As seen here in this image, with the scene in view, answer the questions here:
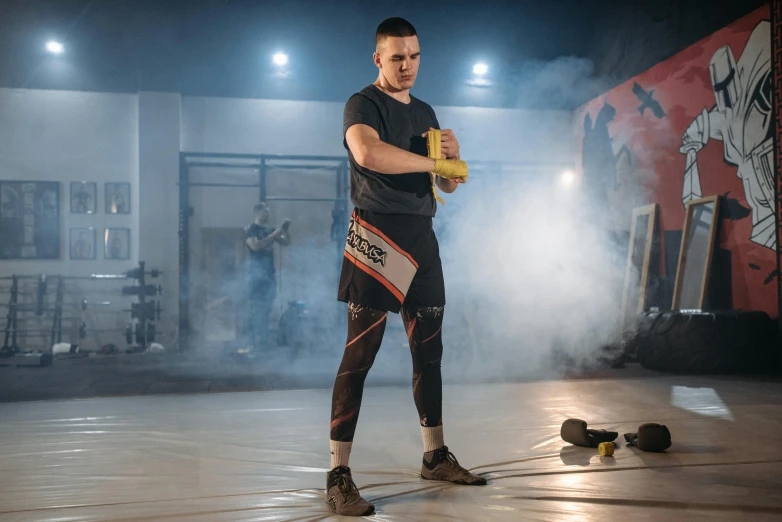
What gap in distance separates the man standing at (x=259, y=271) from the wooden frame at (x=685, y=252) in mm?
3708

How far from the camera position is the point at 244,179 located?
7.25 m

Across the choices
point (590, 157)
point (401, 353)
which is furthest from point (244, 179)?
point (590, 157)

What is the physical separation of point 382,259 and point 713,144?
178 inches

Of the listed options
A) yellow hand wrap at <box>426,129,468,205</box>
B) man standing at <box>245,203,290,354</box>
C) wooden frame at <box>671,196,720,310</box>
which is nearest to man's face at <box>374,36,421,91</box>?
yellow hand wrap at <box>426,129,468,205</box>

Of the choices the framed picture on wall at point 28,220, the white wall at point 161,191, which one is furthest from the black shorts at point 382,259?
the framed picture on wall at point 28,220

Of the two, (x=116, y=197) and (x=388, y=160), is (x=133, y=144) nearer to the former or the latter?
(x=116, y=197)

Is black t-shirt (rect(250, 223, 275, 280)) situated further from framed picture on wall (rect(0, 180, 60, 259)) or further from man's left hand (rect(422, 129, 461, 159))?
man's left hand (rect(422, 129, 461, 159))

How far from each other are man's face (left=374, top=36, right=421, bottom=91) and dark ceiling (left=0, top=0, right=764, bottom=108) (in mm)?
3565

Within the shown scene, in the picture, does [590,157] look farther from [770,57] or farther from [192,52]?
[192,52]

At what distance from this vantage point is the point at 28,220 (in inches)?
270

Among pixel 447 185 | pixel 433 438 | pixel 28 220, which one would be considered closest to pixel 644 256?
pixel 447 185

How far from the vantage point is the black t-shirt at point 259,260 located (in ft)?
19.1

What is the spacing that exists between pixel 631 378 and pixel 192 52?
195 inches

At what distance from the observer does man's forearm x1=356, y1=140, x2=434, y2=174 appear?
4.92ft
